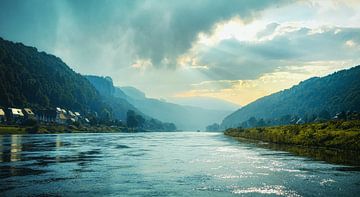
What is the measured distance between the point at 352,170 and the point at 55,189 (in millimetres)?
33627

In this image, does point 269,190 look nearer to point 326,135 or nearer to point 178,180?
point 178,180

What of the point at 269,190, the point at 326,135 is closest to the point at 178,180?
the point at 269,190

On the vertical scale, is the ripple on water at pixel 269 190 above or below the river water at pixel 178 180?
below

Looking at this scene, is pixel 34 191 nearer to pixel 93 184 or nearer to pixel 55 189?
pixel 55 189

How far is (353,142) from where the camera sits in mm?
72375

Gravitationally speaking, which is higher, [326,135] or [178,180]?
[326,135]

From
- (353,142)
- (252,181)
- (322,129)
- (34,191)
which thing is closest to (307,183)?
(252,181)

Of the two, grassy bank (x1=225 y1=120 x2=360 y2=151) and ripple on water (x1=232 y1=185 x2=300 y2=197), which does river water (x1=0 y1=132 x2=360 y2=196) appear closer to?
ripple on water (x1=232 y1=185 x2=300 y2=197)

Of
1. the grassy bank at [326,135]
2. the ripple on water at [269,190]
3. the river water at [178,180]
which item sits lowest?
the ripple on water at [269,190]

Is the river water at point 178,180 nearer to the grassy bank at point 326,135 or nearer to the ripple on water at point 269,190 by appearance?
the ripple on water at point 269,190

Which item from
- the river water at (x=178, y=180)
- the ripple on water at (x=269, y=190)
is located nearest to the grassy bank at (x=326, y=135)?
the river water at (x=178, y=180)

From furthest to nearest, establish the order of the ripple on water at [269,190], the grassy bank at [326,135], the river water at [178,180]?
the grassy bank at [326,135] < the river water at [178,180] < the ripple on water at [269,190]

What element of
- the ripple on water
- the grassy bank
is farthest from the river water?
the grassy bank


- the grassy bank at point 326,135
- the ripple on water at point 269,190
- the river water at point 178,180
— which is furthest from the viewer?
the grassy bank at point 326,135
